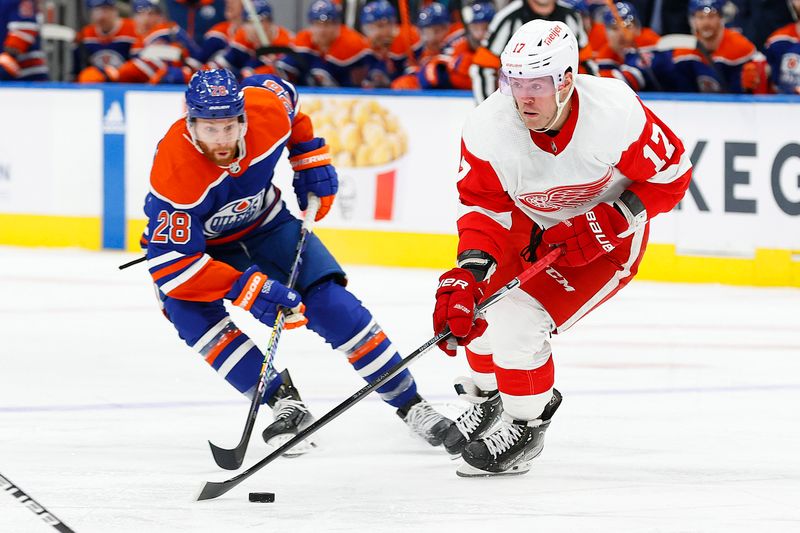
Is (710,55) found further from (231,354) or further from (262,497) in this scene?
(262,497)

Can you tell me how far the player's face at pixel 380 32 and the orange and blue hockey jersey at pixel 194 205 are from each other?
463 cm

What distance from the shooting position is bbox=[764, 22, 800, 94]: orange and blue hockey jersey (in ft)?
22.6

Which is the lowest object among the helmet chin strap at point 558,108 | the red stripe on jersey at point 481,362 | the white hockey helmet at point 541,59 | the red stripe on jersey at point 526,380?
the red stripe on jersey at point 481,362

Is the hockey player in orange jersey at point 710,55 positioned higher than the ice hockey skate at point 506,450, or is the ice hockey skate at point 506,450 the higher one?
the hockey player in orange jersey at point 710,55

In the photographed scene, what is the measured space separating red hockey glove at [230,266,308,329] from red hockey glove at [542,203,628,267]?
0.67 metres

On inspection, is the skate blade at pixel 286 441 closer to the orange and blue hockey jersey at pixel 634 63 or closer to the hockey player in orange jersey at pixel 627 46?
the orange and blue hockey jersey at pixel 634 63

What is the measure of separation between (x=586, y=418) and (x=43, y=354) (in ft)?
6.83

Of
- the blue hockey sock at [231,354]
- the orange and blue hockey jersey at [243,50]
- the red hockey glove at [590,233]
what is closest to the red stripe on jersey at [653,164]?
the red hockey glove at [590,233]

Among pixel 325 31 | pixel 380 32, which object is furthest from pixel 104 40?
pixel 380 32

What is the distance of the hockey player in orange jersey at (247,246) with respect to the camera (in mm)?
3523

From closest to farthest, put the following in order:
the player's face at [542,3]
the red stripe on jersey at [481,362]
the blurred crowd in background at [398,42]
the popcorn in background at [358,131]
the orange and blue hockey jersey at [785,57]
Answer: the red stripe on jersey at [481,362], the player's face at [542,3], the orange and blue hockey jersey at [785,57], the blurred crowd in background at [398,42], the popcorn in background at [358,131]

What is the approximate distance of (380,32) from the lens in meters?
8.29

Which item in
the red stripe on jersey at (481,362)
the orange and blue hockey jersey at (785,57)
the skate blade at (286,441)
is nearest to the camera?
the skate blade at (286,441)

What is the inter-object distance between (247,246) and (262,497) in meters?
0.96
